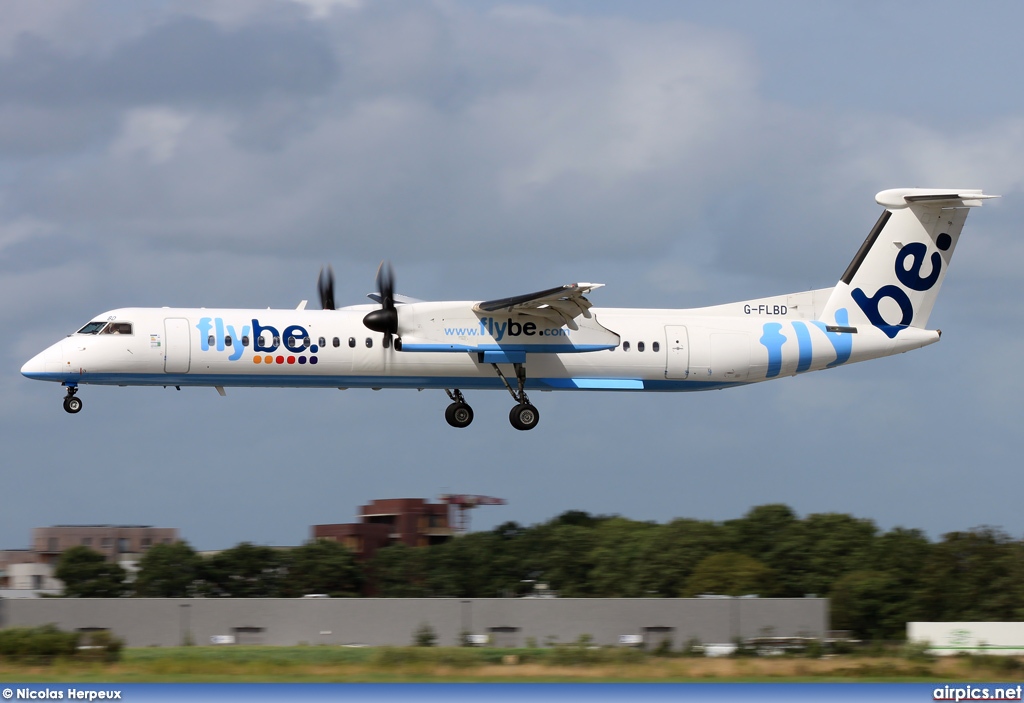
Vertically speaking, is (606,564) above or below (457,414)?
below

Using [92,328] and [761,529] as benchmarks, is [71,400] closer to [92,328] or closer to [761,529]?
[92,328]

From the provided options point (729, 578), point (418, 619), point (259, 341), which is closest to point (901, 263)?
point (259, 341)

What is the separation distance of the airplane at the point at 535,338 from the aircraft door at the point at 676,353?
0.02 m

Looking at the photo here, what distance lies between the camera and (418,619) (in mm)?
40500

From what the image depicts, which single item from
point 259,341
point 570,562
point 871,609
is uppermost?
point 259,341

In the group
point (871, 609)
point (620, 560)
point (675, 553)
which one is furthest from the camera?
point (620, 560)

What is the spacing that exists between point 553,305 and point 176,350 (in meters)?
7.33

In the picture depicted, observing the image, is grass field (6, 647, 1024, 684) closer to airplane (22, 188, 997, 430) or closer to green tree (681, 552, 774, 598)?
airplane (22, 188, 997, 430)

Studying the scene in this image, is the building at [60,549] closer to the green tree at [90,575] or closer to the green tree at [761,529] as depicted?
the green tree at [90,575]

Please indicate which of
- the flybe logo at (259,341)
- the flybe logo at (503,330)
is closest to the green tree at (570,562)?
the flybe logo at (503,330)

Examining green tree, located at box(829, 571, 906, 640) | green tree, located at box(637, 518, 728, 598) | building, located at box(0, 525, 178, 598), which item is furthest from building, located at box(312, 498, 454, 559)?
green tree, located at box(829, 571, 906, 640)

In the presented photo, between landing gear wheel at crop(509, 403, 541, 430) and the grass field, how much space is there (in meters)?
5.00

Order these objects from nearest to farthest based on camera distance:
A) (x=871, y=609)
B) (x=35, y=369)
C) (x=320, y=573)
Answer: (x=35, y=369) < (x=871, y=609) < (x=320, y=573)

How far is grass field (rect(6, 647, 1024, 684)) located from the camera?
22.8 meters
